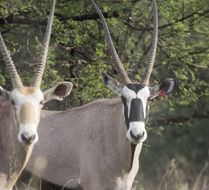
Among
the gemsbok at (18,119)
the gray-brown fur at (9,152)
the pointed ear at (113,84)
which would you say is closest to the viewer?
the gemsbok at (18,119)

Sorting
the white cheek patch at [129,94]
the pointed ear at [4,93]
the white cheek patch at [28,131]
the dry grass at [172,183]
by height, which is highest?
the white cheek patch at [28,131]

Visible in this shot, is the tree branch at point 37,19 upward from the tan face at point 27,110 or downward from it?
downward

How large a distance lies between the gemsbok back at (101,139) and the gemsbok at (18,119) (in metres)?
0.97

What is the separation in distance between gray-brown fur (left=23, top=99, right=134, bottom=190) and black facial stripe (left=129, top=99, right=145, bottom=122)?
0.58 meters

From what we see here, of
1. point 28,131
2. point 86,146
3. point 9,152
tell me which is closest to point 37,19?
point 86,146

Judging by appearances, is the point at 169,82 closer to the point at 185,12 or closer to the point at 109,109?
the point at 109,109

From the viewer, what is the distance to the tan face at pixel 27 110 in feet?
34.7

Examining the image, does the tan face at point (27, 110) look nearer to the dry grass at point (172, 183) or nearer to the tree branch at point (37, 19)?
the dry grass at point (172, 183)

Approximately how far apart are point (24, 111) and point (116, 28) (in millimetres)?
5290

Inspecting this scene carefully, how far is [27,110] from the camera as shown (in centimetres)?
1085

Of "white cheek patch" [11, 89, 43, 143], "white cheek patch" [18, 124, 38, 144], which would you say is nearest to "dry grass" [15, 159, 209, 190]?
"white cheek patch" [11, 89, 43, 143]

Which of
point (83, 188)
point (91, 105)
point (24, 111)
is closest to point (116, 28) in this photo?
point (91, 105)

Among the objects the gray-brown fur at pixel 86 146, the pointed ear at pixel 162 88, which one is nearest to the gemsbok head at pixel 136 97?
the pointed ear at pixel 162 88

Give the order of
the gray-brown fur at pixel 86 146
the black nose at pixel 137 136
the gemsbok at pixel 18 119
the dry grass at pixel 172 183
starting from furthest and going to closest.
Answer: the dry grass at pixel 172 183
the gray-brown fur at pixel 86 146
the black nose at pixel 137 136
the gemsbok at pixel 18 119
